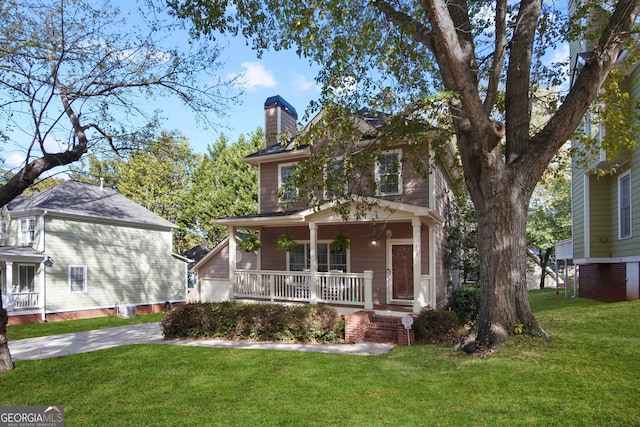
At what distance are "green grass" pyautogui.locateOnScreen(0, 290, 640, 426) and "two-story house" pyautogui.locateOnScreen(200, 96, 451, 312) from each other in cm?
374

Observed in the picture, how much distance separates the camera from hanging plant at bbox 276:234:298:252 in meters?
13.7

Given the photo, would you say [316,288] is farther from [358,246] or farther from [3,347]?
[3,347]

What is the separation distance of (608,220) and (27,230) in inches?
871

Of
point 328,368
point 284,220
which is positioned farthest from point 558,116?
point 284,220

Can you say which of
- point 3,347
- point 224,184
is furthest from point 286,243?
point 224,184

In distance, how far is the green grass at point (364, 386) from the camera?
15.1 ft

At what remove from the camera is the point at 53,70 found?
7520 mm

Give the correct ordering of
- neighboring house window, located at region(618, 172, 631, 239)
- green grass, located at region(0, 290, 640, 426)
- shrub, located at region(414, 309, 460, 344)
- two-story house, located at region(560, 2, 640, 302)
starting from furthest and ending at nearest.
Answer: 1. neighboring house window, located at region(618, 172, 631, 239)
2. two-story house, located at region(560, 2, 640, 302)
3. shrub, located at region(414, 309, 460, 344)
4. green grass, located at region(0, 290, 640, 426)

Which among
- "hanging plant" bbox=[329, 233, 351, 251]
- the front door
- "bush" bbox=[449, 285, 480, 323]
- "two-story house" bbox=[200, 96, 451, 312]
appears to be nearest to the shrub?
"two-story house" bbox=[200, 96, 451, 312]

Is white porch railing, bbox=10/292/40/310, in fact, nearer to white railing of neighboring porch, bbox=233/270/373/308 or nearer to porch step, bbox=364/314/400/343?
white railing of neighboring porch, bbox=233/270/373/308

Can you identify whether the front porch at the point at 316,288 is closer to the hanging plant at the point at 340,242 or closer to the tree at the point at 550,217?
the hanging plant at the point at 340,242

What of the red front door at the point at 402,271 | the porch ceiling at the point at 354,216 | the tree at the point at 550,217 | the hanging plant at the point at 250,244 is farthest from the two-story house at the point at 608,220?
the tree at the point at 550,217

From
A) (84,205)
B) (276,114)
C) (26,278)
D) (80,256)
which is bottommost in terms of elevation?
(26,278)

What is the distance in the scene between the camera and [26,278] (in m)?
17.0
